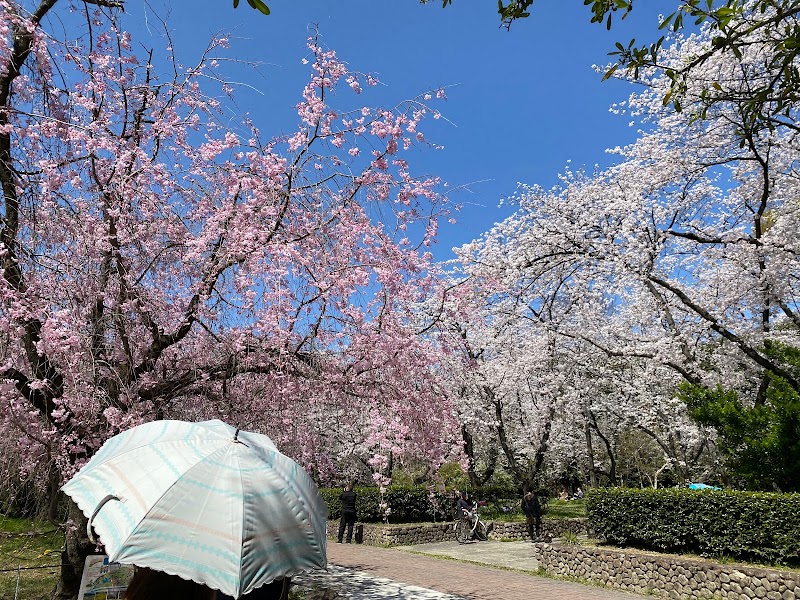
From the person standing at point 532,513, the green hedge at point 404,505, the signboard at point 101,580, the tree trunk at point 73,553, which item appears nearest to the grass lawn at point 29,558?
the tree trunk at point 73,553

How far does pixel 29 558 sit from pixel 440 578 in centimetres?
794

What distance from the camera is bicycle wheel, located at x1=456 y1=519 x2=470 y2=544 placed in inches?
620

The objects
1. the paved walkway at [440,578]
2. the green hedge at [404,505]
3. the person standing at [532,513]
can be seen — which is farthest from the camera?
the green hedge at [404,505]

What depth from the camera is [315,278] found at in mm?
6453

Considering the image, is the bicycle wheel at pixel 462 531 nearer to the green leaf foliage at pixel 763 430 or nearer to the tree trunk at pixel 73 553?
the green leaf foliage at pixel 763 430

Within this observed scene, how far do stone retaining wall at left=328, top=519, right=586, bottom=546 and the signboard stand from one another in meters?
11.4

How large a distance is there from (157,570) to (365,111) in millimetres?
5467

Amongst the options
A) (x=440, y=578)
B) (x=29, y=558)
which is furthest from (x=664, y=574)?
(x=29, y=558)

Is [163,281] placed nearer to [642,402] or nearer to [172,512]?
[172,512]

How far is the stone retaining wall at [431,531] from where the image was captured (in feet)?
50.1

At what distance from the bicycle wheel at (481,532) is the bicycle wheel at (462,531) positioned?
313 mm

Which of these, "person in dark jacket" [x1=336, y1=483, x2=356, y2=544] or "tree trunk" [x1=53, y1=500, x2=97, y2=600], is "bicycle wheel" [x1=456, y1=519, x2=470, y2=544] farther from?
"tree trunk" [x1=53, y1=500, x2=97, y2=600]

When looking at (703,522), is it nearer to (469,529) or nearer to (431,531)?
(469,529)

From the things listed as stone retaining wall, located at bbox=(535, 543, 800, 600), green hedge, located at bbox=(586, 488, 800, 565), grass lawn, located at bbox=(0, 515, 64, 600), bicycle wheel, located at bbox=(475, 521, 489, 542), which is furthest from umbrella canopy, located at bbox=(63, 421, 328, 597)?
bicycle wheel, located at bbox=(475, 521, 489, 542)
